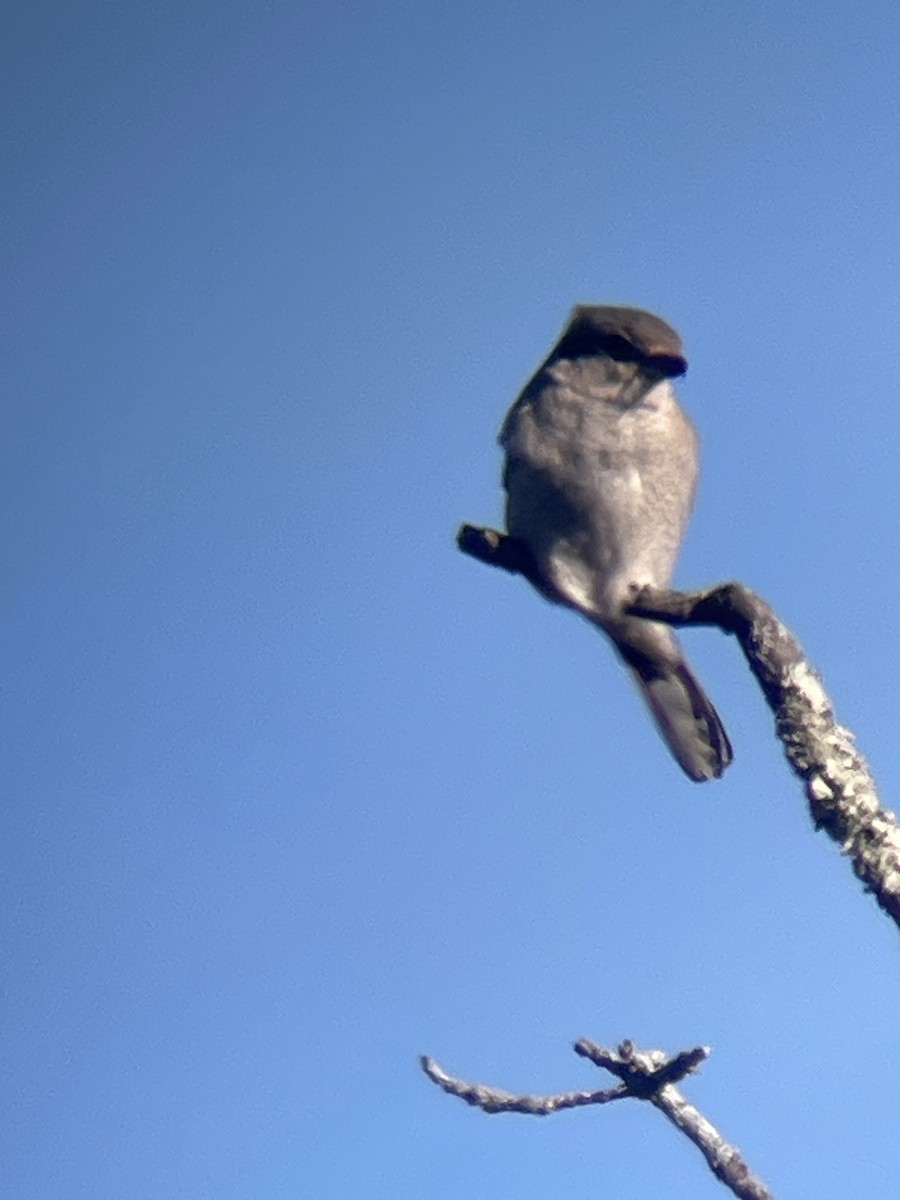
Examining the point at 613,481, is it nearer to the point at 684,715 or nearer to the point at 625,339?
the point at 625,339

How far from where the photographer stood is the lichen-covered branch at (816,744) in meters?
1.84

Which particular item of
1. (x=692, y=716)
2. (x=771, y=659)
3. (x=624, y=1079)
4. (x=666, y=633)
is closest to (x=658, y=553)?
(x=666, y=633)

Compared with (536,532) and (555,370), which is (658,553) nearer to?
(536,532)

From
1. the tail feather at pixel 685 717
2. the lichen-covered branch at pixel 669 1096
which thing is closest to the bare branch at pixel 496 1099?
the lichen-covered branch at pixel 669 1096

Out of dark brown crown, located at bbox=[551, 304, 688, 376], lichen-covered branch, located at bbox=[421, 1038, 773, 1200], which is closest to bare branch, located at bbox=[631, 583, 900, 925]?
lichen-covered branch, located at bbox=[421, 1038, 773, 1200]

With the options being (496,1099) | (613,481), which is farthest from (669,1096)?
(613,481)

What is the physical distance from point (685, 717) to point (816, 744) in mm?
959

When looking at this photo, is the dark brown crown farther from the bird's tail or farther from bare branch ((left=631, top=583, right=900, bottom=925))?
bare branch ((left=631, top=583, right=900, bottom=925))

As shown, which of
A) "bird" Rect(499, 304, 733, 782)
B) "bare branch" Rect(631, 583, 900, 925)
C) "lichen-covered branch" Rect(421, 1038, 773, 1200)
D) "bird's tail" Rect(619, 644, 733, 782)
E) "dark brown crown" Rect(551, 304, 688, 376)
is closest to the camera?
"bare branch" Rect(631, 583, 900, 925)

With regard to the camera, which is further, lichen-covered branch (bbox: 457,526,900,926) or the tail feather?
the tail feather

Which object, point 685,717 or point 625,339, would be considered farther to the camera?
point 625,339

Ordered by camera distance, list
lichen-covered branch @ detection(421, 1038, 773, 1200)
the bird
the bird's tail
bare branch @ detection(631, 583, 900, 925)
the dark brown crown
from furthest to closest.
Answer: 1. the dark brown crown
2. the bird
3. the bird's tail
4. lichen-covered branch @ detection(421, 1038, 773, 1200)
5. bare branch @ detection(631, 583, 900, 925)

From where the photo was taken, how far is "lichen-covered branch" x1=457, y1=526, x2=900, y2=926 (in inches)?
72.3

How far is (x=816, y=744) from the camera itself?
6.52ft
